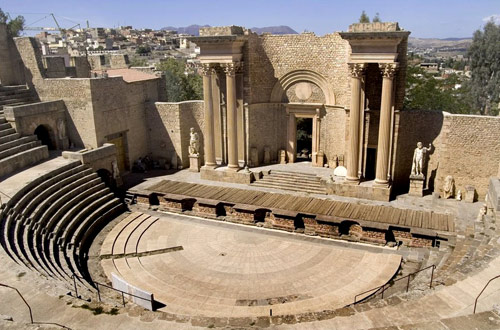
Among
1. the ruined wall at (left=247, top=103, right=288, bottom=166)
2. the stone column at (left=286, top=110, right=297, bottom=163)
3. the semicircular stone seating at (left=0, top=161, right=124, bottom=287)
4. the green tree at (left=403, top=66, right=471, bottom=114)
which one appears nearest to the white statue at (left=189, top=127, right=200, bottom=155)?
the ruined wall at (left=247, top=103, right=288, bottom=166)

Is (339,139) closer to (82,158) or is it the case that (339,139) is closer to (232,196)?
(232,196)

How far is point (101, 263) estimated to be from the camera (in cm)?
1656

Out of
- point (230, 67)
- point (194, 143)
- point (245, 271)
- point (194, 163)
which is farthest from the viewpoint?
point (194, 163)

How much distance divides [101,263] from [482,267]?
44.7ft

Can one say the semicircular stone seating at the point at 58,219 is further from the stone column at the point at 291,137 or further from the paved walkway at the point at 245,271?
the stone column at the point at 291,137

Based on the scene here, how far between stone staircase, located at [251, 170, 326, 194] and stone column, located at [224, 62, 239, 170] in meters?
1.97

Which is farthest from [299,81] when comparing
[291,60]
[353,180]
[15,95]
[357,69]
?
[15,95]

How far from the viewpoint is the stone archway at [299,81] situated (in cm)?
2370

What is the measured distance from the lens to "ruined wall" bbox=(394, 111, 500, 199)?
65.8 feet

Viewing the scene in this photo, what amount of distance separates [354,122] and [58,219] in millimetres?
14737

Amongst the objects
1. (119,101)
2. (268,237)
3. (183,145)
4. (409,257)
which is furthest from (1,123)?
(409,257)

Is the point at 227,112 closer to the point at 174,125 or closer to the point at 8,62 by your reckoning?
the point at 174,125

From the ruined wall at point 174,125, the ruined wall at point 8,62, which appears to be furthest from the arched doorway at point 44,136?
the ruined wall at point 174,125

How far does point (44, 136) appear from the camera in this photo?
24.6 meters
